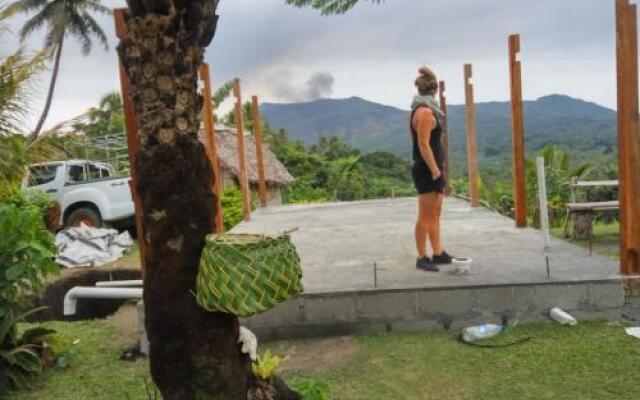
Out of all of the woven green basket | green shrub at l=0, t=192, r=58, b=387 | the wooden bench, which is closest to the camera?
the woven green basket

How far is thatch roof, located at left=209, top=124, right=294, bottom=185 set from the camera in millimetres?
18237

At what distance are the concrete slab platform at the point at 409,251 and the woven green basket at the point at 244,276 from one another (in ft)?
7.46

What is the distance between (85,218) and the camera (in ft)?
43.9

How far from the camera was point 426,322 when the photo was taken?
4633 mm

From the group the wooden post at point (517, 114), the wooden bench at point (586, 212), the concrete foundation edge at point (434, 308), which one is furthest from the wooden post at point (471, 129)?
the concrete foundation edge at point (434, 308)

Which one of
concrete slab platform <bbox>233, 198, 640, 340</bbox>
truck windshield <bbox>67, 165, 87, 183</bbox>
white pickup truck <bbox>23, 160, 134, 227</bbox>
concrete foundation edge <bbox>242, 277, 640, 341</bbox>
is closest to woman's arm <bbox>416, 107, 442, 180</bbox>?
concrete slab platform <bbox>233, 198, 640, 340</bbox>

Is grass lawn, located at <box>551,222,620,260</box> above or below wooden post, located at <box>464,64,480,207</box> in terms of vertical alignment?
below

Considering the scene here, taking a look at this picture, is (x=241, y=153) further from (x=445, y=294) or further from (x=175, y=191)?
(x=175, y=191)

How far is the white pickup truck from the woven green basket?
11343 millimetres

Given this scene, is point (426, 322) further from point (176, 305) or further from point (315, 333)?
point (176, 305)

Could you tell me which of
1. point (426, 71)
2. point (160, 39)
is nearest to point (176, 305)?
point (160, 39)

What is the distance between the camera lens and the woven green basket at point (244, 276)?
94.0 inches

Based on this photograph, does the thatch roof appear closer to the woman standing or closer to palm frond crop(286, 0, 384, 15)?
palm frond crop(286, 0, 384, 15)

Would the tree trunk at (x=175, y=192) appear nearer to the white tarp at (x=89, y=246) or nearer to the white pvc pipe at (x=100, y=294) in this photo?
the white pvc pipe at (x=100, y=294)
